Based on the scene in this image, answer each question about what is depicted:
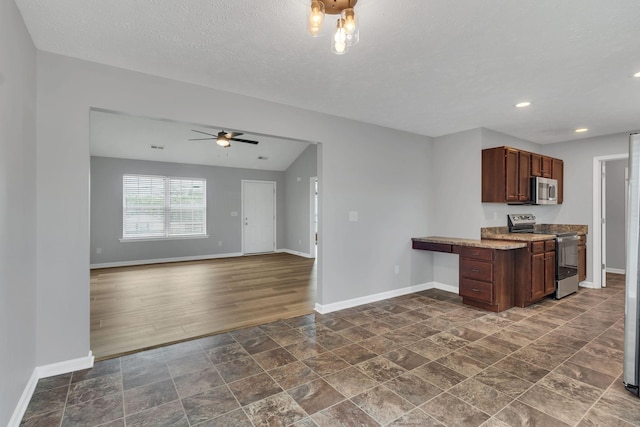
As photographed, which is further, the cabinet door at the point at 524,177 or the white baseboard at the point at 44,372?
the cabinet door at the point at 524,177

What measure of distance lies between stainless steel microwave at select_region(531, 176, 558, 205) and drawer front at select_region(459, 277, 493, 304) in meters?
1.76

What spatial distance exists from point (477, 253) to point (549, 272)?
4.12 ft

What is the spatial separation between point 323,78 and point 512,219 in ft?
12.9

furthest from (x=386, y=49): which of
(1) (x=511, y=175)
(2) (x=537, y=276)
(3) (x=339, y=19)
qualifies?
(2) (x=537, y=276)

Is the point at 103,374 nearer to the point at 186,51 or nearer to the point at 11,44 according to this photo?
the point at 11,44

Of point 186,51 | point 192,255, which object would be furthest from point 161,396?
point 192,255

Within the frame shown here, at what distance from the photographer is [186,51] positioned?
2.47 m

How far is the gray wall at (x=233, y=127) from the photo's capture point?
2.51 metres

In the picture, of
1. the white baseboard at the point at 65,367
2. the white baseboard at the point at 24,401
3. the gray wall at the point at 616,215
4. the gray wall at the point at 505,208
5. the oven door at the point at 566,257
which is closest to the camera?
the white baseboard at the point at 24,401

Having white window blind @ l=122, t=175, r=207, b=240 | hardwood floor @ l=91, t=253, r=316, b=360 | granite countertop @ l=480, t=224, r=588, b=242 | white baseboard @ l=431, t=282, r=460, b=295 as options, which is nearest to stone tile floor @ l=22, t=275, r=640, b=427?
hardwood floor @ l=91, t=253, r=316, b=360

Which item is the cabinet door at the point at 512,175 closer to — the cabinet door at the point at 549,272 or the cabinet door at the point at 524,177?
the cabinet door at the point at 524,177

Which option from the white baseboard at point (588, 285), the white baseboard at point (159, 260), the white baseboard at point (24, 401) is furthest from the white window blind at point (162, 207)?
the white baseboard at point (588, 285)

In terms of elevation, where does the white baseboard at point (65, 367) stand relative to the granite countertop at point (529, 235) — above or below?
below

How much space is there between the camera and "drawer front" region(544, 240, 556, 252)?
172 inches
